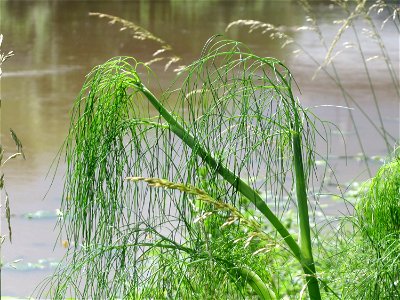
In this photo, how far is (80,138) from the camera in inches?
83.8

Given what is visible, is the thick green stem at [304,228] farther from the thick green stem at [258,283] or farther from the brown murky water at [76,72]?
the brown murky water at [76,72]

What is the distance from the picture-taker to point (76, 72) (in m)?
8.44

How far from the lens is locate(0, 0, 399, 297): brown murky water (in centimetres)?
478

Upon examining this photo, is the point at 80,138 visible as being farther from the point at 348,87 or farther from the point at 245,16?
the point at 245,16

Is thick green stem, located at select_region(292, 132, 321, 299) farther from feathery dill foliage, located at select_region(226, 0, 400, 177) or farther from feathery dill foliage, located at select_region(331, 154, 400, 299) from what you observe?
feathery dill foliage, located at select_region(226, 0, 400, 177)

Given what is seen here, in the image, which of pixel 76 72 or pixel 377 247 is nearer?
pixel 377 247

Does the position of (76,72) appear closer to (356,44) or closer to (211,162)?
(356,44)

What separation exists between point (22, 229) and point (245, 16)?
8102 mm

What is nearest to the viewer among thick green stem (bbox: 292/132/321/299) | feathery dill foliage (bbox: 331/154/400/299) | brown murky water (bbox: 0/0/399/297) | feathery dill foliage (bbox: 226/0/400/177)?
feathery dill foliage (bbox: 331/154/400/299)

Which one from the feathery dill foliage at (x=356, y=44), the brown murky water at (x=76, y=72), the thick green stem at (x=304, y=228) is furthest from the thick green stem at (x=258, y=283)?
the feathery dill foliage at (x=356, y=44)

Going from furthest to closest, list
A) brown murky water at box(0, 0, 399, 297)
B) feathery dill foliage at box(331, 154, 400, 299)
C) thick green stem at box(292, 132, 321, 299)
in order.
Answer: brown murky water at box(0, 0, 399, 297) < thick green stem at box(292, 132, 321, 299) < feathery dill foliage at box(331, 154, 400, 299)

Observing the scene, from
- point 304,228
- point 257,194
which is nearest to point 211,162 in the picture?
point 257,194

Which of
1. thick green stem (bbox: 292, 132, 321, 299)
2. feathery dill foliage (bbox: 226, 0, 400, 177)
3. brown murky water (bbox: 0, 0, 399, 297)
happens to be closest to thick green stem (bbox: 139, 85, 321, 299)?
thick green stem (bbox: 292, 132, 321, 299)

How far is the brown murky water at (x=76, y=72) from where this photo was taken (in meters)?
4.78
